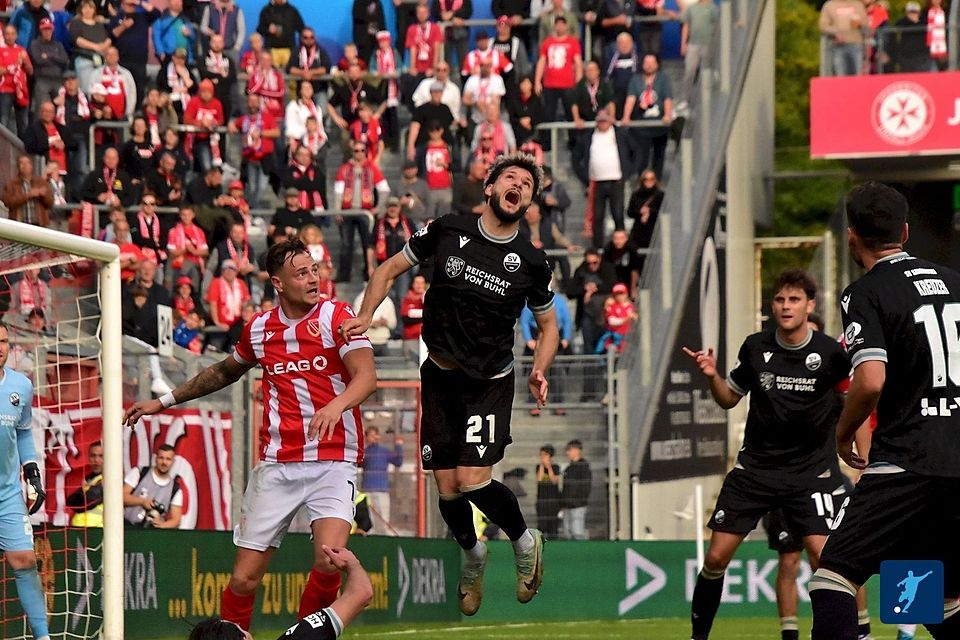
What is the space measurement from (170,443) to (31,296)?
2.56 meters

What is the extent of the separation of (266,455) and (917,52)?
17.8m

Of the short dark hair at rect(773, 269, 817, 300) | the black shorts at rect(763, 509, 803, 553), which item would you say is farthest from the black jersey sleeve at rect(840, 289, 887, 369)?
the black shorts at rect(763, 509, 803, 553)

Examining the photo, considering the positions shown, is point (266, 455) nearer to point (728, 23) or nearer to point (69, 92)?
point (69, 92)

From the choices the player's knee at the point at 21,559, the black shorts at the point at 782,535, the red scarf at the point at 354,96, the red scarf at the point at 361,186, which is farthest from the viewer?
the red scarf at the point at 354,96

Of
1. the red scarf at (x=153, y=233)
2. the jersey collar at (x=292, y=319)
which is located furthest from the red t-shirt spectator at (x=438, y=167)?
the jersey collar at (x=292, y=319)

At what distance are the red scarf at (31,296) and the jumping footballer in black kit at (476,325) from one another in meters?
4.68

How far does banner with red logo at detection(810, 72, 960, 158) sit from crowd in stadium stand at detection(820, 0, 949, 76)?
17 centimetres

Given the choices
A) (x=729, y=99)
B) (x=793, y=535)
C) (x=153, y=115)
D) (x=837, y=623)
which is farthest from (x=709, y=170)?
(x=837, y=623)

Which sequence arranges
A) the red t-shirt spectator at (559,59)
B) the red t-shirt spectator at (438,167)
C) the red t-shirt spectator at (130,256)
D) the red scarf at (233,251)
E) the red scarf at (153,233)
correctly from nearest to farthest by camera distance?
the red t-shirt spectator at (130,256) < the red scarf at (153,233) < the red scarf at (233,251) < the red t-shirt spectator at (438,167) < the red t-shirt spectator at (559,59)

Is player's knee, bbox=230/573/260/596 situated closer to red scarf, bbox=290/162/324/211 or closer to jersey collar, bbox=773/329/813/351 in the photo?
jersey collar, bbox=773/329/813/351

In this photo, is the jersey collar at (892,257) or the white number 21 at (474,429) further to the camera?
the white number 21 at (474,429)

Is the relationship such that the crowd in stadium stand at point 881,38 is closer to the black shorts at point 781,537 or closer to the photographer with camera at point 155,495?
the photographer with camera at point 155,495

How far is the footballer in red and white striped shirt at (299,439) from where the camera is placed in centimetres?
898

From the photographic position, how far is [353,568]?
290 inches
